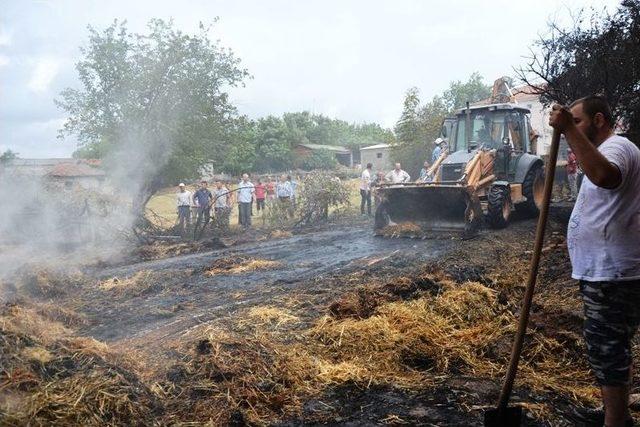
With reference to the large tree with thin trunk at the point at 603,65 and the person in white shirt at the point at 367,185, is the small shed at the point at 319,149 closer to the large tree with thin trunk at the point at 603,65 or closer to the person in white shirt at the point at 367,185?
the person in white shirt at the point at 367,185

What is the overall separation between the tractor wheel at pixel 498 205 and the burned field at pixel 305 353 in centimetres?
343

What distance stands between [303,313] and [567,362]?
109 inches

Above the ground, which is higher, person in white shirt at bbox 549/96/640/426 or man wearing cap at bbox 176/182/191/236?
person in white shirt at bbox 549/96/640/426

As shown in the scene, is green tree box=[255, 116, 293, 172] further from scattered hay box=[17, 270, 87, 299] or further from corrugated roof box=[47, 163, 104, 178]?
scattered hay box=[17, 270, 87, 299]

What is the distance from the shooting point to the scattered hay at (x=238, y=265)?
9.23 meters

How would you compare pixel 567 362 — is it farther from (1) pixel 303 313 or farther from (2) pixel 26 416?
(2) pixel 26 416

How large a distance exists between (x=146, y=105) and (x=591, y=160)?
1431 cm

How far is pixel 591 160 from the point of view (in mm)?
2482

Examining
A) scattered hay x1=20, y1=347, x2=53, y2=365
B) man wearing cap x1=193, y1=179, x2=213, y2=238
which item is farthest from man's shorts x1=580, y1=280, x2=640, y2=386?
man wearing cap x1=193, y1=179, x2=213, y2=238

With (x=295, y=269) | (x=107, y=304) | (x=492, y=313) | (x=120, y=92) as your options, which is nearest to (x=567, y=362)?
(x=492, y=313)

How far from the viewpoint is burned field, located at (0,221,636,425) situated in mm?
A: 3277

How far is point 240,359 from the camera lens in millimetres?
3969

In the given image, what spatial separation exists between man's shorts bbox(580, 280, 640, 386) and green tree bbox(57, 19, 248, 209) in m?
14.0

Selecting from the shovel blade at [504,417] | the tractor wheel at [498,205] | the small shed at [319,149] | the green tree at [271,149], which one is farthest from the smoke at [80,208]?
the small shed at [319,149]
